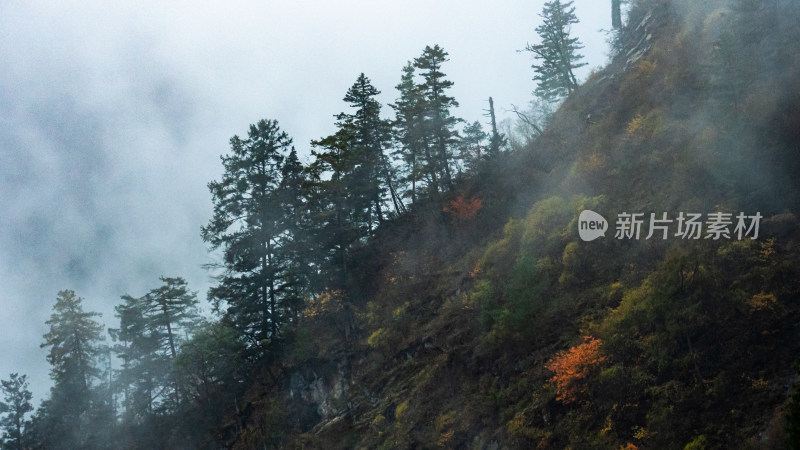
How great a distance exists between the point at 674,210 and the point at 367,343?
15.4 m

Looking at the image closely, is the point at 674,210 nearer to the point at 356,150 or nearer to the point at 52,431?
the point at 356,150

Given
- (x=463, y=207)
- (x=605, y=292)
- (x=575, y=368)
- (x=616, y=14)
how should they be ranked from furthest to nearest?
(x=616, y=14), (x=463, y=207), (x=605, y=292), (x=575, y=368)

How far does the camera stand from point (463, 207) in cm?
2989

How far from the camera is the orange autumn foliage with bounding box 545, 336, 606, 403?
14.3 metres

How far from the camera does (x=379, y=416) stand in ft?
69.3

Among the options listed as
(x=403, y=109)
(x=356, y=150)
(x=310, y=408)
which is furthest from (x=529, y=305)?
(x=403, y=109)

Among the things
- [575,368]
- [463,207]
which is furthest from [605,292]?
[463,207]

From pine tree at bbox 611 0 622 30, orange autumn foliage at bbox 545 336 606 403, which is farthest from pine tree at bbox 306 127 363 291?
pine tree at bbox 611 0 622 30

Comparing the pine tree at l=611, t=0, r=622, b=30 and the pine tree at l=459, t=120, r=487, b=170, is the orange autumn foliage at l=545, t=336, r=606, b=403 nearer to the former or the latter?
the pine tree at l=459, t=120, r=487, b=170

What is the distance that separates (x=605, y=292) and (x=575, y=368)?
3.36m

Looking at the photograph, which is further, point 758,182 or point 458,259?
point 458,259

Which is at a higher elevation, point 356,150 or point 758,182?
point 356,150

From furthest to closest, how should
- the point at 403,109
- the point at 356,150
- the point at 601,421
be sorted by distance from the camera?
the point at 403,109, the point at 356,150, the point at 601,421

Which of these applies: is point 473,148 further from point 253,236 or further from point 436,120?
point 253,236
